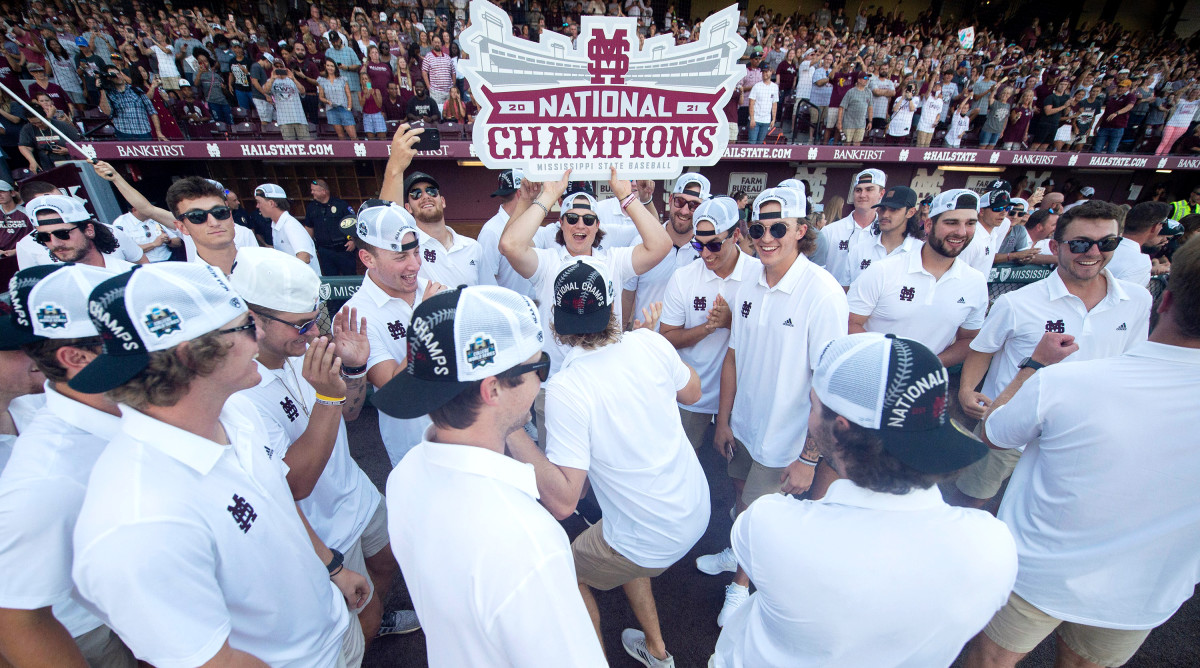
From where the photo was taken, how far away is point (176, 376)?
149cm

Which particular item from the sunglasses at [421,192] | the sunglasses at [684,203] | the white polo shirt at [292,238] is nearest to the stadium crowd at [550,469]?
the sunglasses at [421,192]

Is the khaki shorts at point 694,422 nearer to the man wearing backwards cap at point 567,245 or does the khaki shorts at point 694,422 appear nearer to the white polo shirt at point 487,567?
the man wearing backwards cap at point 567,245

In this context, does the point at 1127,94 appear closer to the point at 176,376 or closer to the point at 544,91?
the point at 544,91

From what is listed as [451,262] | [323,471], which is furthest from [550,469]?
[451,262]

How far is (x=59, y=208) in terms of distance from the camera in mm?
3789

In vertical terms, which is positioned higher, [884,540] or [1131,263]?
[1131,263]

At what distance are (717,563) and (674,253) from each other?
2739 mm

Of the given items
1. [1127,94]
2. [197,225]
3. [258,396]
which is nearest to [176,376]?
[258,396]

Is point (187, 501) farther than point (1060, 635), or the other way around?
point (1060, 635)

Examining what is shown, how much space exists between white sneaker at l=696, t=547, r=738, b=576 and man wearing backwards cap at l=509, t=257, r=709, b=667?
1156mm

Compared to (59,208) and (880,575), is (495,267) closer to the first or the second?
(59,208)

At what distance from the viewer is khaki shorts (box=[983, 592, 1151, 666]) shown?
83.1 inches

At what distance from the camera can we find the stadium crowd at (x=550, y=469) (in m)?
1.33

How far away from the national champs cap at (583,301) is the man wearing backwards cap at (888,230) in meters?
3.88
